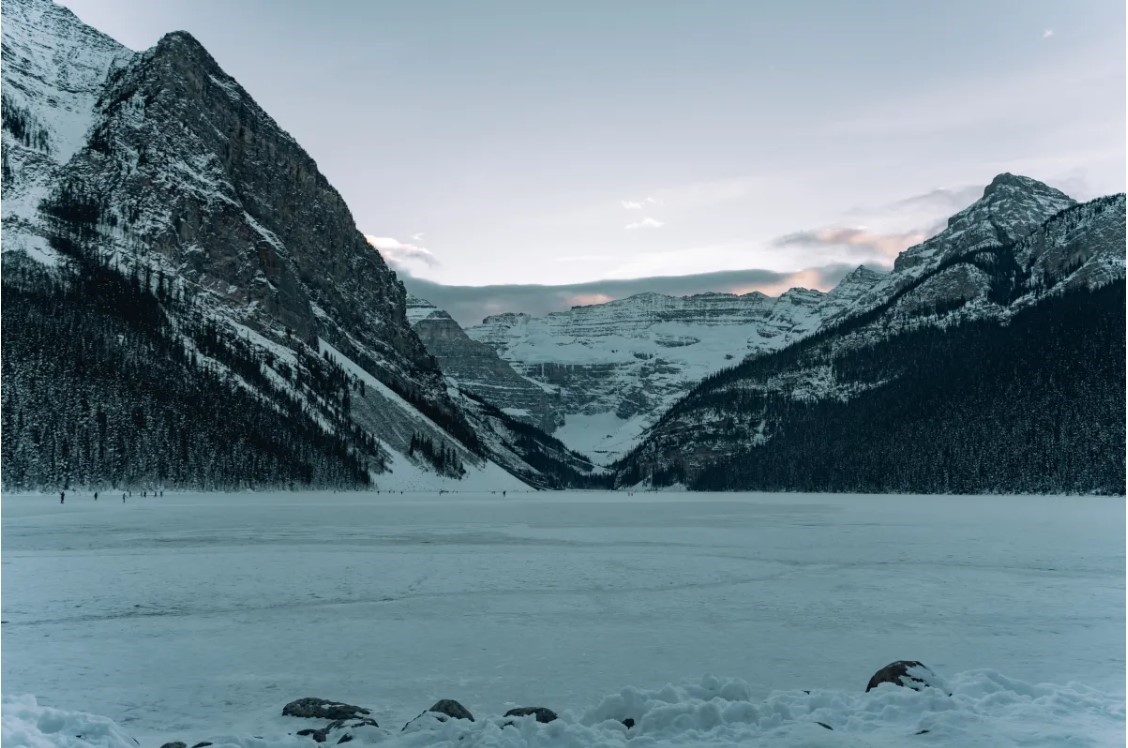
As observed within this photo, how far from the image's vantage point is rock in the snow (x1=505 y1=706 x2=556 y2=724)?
1505 cm

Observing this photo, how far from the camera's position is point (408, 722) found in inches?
600

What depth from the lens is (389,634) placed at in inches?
913

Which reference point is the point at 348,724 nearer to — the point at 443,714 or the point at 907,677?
the point at 443,714

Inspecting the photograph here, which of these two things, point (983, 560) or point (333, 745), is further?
point (983, 560)

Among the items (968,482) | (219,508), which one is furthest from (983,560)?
(968,482)

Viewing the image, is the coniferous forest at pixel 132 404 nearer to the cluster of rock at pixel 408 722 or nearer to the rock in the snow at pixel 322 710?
the rock in the snow at pixel 322 710

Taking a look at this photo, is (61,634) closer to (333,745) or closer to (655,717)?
(333,745)

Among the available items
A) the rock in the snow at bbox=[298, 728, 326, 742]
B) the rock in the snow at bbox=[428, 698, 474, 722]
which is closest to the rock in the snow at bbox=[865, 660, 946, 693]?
the rock in the snow at bbox=[428, 698, 474, 722]

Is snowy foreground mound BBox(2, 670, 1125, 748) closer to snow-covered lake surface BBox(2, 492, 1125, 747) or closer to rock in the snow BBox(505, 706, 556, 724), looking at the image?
snow-covered lake surface BBox(2, 492, 1125, 747)

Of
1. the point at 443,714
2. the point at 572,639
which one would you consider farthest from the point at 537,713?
the point at 572,639

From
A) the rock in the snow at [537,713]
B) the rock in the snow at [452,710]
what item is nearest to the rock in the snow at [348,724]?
the rock in the snow at [452,710]

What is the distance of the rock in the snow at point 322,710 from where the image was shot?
50.6 feet

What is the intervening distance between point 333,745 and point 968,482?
582 ft

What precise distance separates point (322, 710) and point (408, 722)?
5.34 ft
